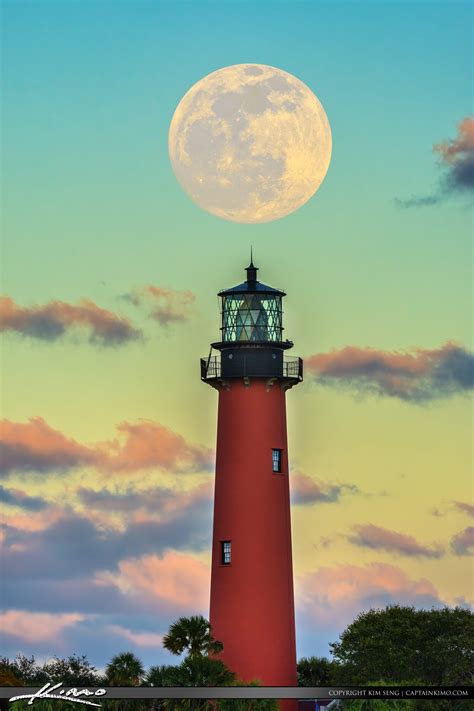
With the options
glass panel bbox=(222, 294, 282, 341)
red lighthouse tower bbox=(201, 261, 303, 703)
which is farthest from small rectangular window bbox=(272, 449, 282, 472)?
glass panel bbox=(222, 294, 282, 341)

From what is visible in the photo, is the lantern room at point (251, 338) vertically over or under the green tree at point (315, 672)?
over

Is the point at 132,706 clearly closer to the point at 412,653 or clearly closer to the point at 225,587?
the point at 225,587

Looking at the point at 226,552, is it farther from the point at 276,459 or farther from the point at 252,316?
the point at 252,316

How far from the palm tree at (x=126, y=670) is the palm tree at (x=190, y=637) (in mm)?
3809

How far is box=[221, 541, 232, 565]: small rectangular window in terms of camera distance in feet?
239

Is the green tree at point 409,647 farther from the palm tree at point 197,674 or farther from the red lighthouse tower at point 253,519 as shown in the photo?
the palm tree at point 197,674

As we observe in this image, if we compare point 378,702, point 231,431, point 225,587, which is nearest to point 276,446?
point 231,431

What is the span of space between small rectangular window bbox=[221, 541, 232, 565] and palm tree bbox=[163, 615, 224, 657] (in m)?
4.47

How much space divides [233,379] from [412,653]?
17.6 m

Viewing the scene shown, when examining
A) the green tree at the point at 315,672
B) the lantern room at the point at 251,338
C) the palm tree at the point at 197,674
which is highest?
the lantern room at the point at 251,338

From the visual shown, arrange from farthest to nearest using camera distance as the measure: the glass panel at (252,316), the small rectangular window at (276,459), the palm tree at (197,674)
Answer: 1. the glass panel at (252,316)
2. the small rectangular window at (276,459)
3. the palm tree at (197,674)

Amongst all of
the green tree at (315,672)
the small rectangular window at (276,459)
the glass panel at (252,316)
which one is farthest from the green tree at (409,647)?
the glass panel at (252,316)

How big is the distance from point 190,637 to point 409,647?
17.1m

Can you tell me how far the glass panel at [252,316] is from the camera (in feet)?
251
